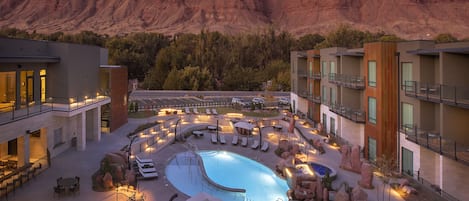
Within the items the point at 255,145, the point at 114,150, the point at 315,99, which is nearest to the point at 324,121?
the point at 315,99

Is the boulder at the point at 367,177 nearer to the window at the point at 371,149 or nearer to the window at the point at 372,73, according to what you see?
the window at the point at 371,149

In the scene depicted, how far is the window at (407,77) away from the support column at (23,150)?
50.1 ft

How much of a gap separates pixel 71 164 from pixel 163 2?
341 feet

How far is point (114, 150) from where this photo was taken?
1794 cm

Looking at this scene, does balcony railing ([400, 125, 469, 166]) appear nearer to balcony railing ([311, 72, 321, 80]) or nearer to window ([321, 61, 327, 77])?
window ([321, 61, 327, 77])

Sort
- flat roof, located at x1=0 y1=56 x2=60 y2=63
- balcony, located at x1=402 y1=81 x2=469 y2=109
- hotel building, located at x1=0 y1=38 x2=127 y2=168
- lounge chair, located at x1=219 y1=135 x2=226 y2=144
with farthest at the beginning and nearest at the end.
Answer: lounge chair, located at x1=219 y1=135 x2=226 y2=144, hotel building, located at x1=0 y1=38 x2=127 y2=168, flat roof, located at x1=0 y1=56 x2=60 y2=63, balcony, located at x1=402 y1=81 x2=469 y2=109

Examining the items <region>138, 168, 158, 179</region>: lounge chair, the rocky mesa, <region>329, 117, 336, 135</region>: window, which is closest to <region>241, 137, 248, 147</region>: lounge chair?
<region>329, 117, 336, 135</region>: window

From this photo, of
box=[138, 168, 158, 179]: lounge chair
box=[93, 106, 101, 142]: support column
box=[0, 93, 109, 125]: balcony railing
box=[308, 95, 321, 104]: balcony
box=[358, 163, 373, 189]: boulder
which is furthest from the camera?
box=[308, 95, 321, 104]: balcony

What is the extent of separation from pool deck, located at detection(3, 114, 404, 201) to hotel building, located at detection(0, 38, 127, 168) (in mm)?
857

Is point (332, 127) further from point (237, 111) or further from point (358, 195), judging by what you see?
point (358, 195)

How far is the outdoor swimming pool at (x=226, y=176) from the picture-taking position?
45.5 ft

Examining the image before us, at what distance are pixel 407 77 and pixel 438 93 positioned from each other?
2.10 metres

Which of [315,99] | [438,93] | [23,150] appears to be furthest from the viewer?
[315,99]

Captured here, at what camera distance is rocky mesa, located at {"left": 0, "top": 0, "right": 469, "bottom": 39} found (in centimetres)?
9681
